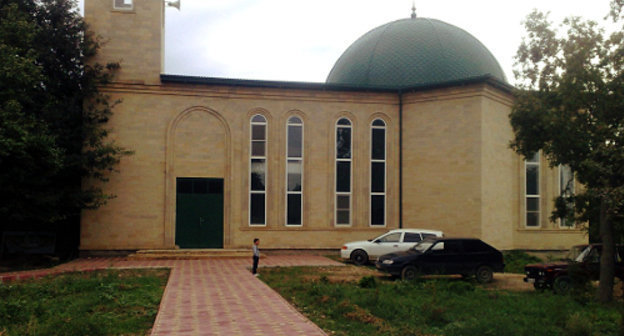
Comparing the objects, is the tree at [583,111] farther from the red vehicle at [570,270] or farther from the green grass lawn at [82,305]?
the green grass lawn at [82,305]

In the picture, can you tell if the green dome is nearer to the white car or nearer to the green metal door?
the white car

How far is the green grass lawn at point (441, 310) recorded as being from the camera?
32.6ft

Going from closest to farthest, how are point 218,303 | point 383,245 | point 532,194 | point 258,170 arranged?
point 218,303, point 383,245, point 258,170, point 532,194

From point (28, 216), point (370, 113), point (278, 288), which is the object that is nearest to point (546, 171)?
point (370, 113)

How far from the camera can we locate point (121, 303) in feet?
40.3

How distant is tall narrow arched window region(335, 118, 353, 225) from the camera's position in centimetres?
2597

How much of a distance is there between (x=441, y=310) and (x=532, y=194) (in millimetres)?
17762

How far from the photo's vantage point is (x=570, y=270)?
15.4 metres

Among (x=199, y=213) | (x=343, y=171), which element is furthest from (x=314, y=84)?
(x=199, y=213)

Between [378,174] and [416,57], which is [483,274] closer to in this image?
[378,174]

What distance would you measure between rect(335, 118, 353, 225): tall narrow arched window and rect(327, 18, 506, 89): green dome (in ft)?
9.64

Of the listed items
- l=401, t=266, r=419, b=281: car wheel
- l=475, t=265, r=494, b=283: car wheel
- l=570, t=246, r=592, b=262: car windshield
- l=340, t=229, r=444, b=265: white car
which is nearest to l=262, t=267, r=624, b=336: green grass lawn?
l=401, t=266, r=419, b=281: car wheel

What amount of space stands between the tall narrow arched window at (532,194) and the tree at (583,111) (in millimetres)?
11484

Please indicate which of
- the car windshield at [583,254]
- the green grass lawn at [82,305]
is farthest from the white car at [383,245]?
the green grass lawn at [82,305]
